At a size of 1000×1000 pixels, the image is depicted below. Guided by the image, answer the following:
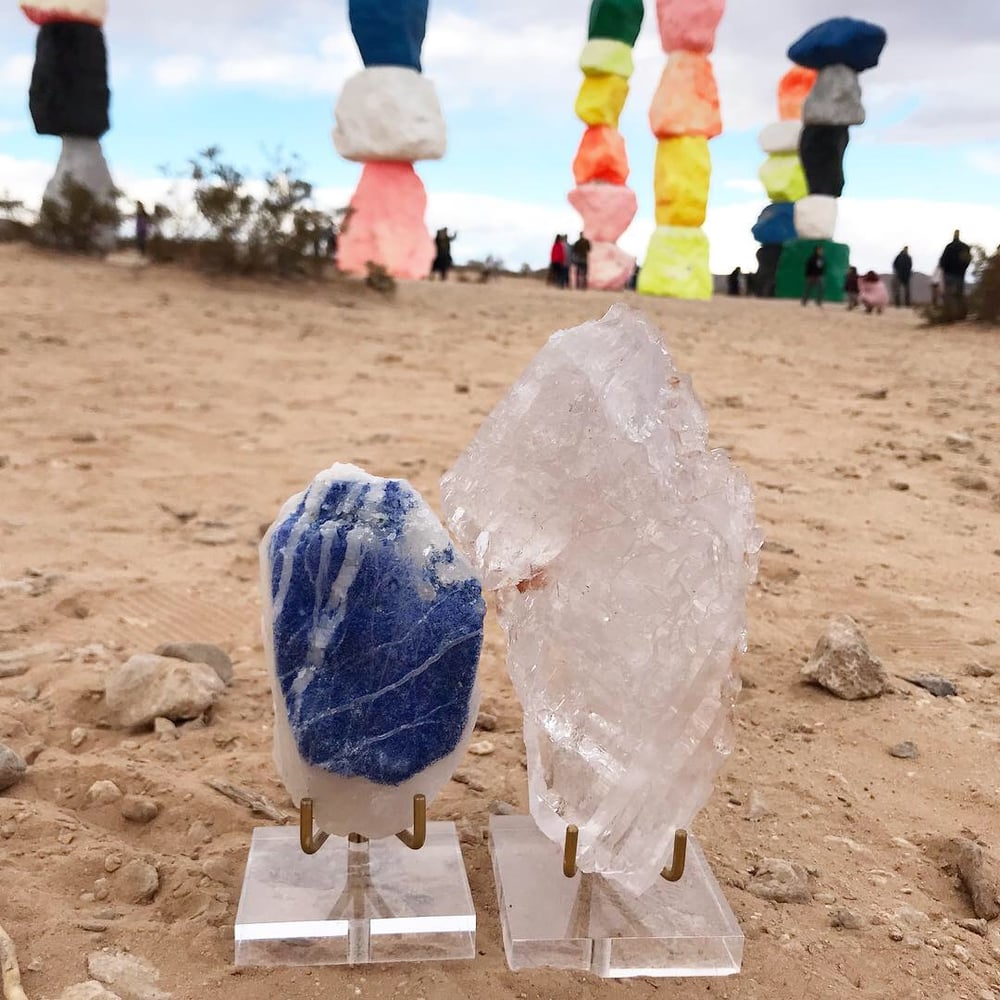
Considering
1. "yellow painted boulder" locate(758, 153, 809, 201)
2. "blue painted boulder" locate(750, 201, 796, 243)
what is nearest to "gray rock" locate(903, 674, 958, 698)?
"blue painted boulder" locate(750, 201, 796, 243)

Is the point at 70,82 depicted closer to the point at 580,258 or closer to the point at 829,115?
the point at 580,258

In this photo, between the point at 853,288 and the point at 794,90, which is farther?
the point at 794,90

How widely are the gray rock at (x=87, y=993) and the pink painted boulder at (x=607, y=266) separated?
15.0 meters

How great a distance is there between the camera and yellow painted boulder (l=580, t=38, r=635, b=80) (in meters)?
14.8

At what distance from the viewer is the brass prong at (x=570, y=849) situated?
155 cm

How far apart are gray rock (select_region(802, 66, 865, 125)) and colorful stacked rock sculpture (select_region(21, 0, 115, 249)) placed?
32.5 ft

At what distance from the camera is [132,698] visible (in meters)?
2.17

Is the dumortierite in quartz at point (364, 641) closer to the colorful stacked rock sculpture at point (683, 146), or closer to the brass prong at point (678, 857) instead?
the brass prong at point (678, 857)

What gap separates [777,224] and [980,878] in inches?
665

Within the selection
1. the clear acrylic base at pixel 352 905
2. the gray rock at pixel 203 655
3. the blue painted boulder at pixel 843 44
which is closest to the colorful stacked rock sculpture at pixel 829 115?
the blue painted boulder at pixel 843 44

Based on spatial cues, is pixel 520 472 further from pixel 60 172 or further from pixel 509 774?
pixel 60 172

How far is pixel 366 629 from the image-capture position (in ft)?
4.73

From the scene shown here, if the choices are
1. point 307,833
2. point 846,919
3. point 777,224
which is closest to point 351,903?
point 307,833

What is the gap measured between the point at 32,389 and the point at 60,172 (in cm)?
766
